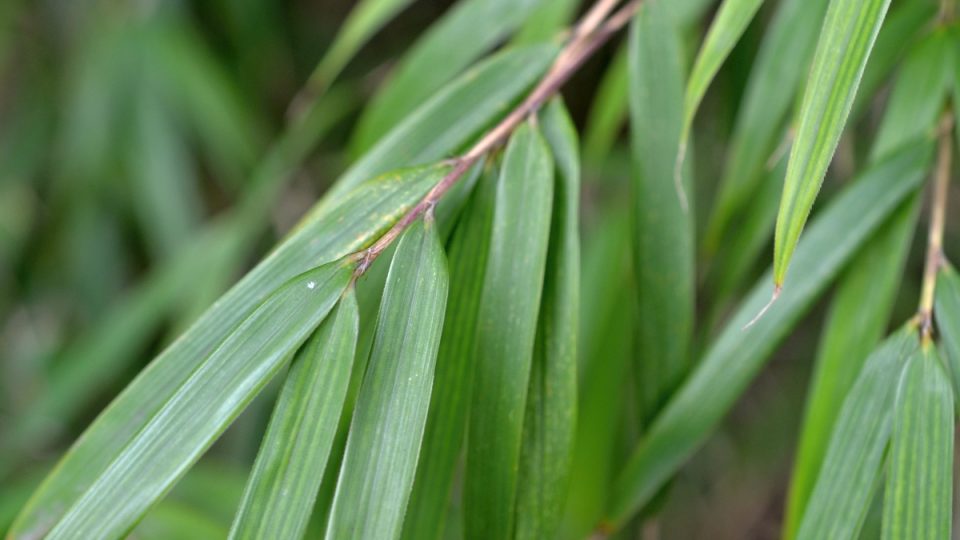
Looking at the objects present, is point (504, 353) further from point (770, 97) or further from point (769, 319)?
point (770, 97)

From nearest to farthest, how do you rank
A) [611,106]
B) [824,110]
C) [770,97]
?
[824,110] < [770,97] < [611,106]

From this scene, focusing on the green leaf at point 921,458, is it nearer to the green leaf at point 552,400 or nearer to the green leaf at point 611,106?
the green leaf at point 552,400

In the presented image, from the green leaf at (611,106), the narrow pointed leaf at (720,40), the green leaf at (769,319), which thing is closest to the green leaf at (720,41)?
the narrow pointed leaf at (720,40)

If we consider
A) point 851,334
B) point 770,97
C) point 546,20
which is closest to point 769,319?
point 851,334

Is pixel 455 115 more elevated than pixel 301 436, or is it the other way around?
pixel 455 115

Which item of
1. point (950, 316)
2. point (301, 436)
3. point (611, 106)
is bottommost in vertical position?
point (301, 436)
